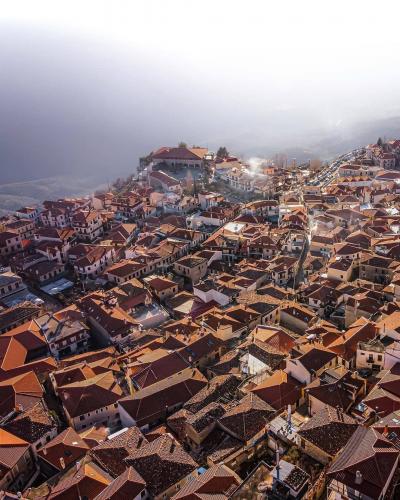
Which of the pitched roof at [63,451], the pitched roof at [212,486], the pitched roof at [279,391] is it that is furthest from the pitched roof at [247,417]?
the pitched roof at [63,451]

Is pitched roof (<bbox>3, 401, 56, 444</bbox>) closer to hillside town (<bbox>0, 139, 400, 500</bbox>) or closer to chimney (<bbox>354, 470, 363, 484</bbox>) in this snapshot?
hillside town (<bbox>0, 139, 400, 500</bbox>)

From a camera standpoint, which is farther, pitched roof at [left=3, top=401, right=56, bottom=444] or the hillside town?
pitched roof at [left=3, top=401, right=56, bottom=444]

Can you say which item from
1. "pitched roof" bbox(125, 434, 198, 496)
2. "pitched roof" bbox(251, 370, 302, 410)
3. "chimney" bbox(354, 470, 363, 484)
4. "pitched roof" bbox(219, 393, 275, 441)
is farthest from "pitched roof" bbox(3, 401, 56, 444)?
"chimney" bbox(354, 470, 363, 484)

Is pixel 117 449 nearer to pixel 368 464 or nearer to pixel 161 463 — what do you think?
pixel 161 463

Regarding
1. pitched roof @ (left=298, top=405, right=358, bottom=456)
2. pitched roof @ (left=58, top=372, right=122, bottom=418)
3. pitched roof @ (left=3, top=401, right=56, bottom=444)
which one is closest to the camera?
pitched roof @ (left=298, top=405, right=358, bottom=456)

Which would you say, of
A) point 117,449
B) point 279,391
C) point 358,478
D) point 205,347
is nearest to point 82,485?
point 117,449

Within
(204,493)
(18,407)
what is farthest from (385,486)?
(18,407)

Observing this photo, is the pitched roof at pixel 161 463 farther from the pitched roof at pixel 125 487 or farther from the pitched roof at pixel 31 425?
the pitched roof at pixel 31 425

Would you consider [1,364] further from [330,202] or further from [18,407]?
[330,202]
